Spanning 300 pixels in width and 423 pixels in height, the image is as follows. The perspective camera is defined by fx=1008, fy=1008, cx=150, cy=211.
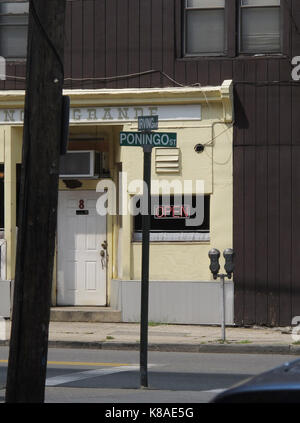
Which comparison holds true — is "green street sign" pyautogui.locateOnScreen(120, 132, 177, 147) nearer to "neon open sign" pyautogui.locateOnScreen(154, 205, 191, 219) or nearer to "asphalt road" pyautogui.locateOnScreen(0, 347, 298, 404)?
"asphalt road" pyautogui.locateOnScreen(0, 347, 298, 404)

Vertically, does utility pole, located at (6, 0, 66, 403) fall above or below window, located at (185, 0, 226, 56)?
below

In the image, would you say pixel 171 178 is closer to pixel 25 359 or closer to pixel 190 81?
pixel 190 81

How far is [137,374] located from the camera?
43.1ft

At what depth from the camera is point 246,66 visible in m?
18.6

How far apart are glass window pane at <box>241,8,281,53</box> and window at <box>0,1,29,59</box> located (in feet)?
14.0

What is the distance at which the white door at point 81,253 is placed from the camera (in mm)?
20078

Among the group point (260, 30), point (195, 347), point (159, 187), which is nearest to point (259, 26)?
point (260, 30)

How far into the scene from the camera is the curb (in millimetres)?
15614

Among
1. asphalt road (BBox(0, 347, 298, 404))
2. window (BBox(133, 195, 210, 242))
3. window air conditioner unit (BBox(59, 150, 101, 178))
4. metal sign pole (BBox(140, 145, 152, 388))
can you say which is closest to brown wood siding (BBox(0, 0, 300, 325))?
window (BBox(133, 195, 210, 242))

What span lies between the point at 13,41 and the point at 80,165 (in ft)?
9.01

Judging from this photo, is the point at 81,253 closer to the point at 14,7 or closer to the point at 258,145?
the point at 258,145

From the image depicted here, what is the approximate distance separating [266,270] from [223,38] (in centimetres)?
441

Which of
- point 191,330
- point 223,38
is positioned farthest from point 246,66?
point 191,330

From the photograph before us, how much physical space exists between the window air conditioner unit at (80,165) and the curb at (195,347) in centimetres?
430
